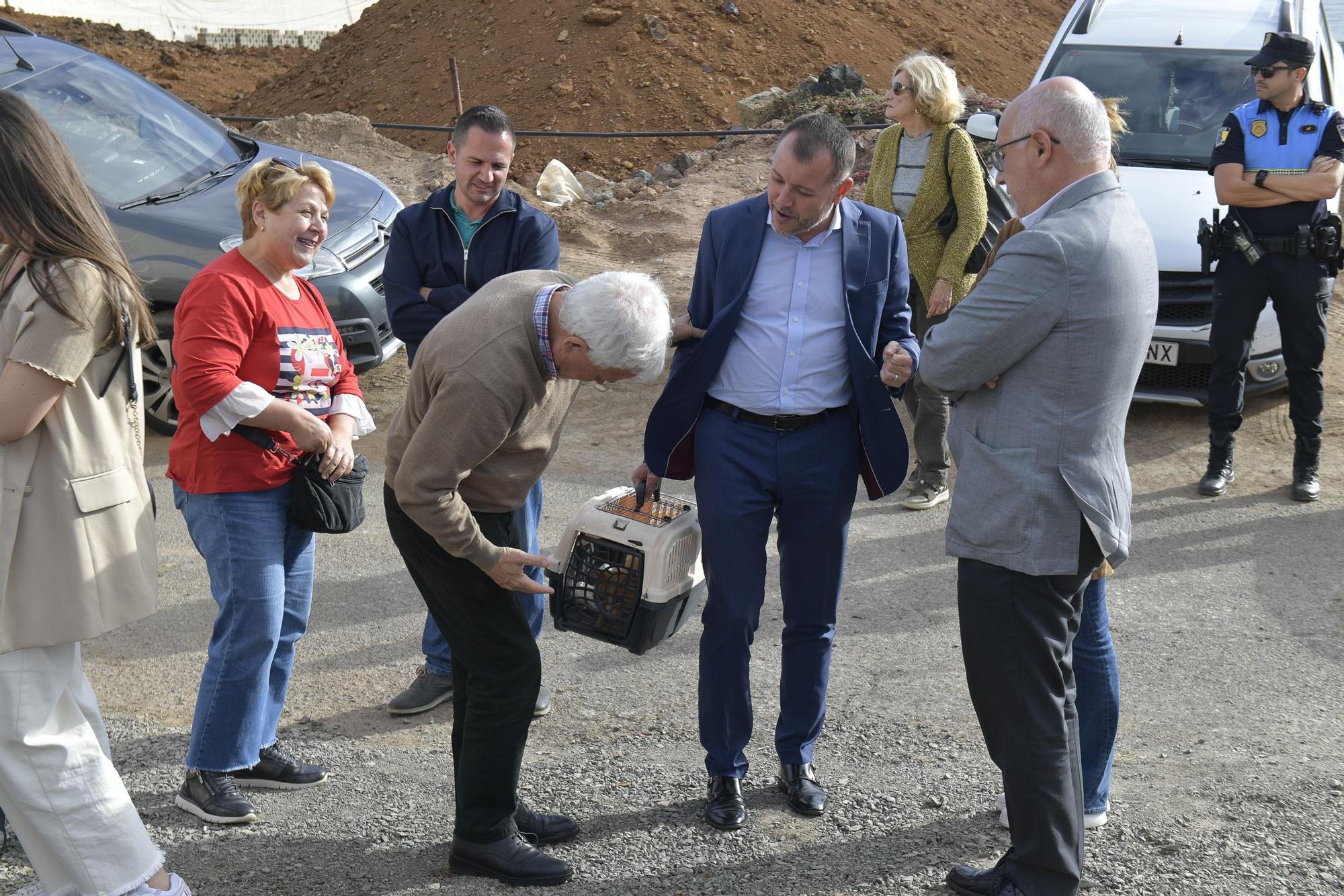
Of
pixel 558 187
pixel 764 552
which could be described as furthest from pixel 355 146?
pixel 764 552

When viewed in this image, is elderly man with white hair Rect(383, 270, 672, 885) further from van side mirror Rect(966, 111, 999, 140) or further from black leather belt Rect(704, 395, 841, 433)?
van side mirror Rect(966, 111, 999, 140)

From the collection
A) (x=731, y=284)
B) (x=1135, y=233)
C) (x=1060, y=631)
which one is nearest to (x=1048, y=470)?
(x=1060, y=631)

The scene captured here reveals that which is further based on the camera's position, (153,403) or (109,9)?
(109,9)

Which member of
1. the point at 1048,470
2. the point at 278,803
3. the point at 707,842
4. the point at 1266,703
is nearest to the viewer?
the point at 1048,470

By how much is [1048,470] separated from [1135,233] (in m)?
0.63

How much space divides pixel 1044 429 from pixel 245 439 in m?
2.28

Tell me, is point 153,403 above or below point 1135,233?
below

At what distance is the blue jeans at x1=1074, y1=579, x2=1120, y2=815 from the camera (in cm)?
347

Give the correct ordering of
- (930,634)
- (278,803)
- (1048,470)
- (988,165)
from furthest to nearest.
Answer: (988,165) → (930,634) → (278,803) → (1048,470)

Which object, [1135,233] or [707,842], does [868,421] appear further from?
[707,842]

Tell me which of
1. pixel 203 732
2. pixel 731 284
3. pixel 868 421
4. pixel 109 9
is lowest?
pixel 203 732

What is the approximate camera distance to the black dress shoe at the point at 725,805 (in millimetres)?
3725

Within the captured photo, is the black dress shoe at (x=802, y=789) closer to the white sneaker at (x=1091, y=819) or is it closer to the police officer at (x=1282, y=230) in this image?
the white sneaker at (x=1091, y=819)

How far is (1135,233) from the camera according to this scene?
302 centimetres
